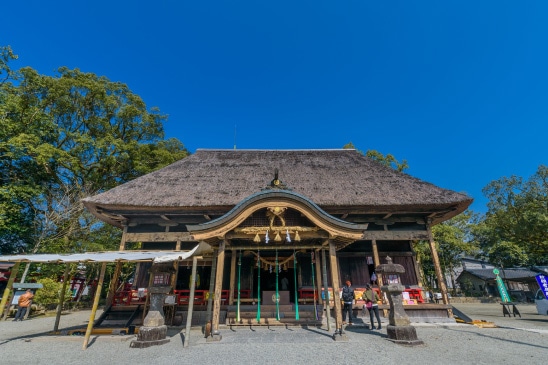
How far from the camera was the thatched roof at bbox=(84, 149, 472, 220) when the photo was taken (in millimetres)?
9547

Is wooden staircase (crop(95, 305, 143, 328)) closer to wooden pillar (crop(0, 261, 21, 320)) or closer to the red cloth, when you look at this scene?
wooden pillar (crop(0, 261, 21, 320))

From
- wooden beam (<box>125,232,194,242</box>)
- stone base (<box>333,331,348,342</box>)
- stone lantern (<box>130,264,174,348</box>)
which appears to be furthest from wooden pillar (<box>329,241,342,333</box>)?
wooden beam (<box>125,232,194,242</box>)

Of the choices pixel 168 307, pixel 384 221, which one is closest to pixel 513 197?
pixel 384 221

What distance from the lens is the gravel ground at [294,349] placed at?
4.61 m

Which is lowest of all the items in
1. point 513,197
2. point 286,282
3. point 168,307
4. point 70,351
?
point 70,351

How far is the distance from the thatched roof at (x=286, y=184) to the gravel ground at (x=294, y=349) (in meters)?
4.35

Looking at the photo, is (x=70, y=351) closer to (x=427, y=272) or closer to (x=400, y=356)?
(x=400, y=356)

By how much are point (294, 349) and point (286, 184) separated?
7315 mm

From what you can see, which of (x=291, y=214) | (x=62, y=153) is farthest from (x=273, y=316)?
(x=62, y=153)

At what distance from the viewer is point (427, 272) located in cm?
2572

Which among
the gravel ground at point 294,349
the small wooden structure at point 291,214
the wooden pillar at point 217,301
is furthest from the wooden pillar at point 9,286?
the wooden pillar at point 217,301

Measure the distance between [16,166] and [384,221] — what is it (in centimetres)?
2393

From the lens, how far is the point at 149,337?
18.9ft

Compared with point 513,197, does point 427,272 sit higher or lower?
lower
